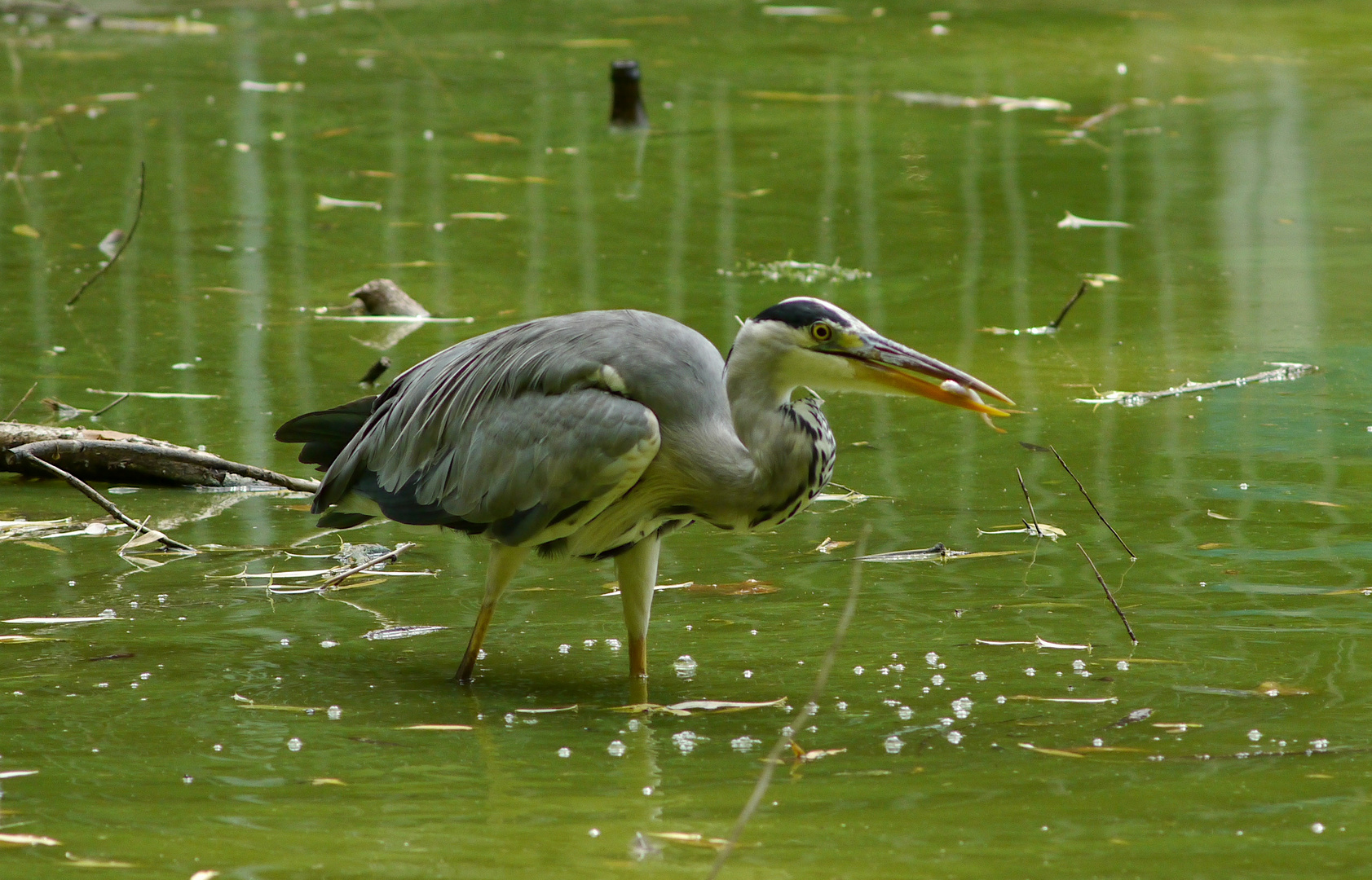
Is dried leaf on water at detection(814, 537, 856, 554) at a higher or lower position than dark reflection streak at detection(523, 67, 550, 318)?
lower

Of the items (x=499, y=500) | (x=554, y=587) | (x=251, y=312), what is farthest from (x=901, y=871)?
(x=251, y=312)

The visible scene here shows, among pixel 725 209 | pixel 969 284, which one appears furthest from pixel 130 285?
pixel 969 284

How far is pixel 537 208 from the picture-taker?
9.50 meters

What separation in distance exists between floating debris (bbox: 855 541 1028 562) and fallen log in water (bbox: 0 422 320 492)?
183cm

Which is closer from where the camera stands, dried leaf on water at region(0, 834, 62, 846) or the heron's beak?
dried leaf on water at region(0, 834, 62, 846)

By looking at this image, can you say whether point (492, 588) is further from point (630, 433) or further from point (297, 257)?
point (297, 257)

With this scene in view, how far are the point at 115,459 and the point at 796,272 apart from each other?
12.0ft

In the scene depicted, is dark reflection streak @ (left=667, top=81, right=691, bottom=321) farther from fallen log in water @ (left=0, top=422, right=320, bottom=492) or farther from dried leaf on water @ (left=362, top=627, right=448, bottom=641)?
dried leaf on water @ (left=362, top=627, right=448, bottom=641)

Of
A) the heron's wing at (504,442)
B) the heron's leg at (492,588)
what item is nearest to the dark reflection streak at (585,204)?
the heron's wing at (504,442)

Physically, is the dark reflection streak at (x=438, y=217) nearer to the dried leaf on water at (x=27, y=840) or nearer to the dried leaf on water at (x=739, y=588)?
the dried leaf on water at (x=739, y=588)

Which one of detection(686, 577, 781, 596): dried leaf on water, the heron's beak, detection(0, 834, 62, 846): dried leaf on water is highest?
the heron's beak

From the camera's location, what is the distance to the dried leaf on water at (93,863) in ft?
10.0

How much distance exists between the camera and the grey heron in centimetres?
410

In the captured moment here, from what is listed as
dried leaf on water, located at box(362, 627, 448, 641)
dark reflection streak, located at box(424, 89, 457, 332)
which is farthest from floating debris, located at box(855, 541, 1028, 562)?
dark reflection streak, located at box(424, 89, 457, 332)
